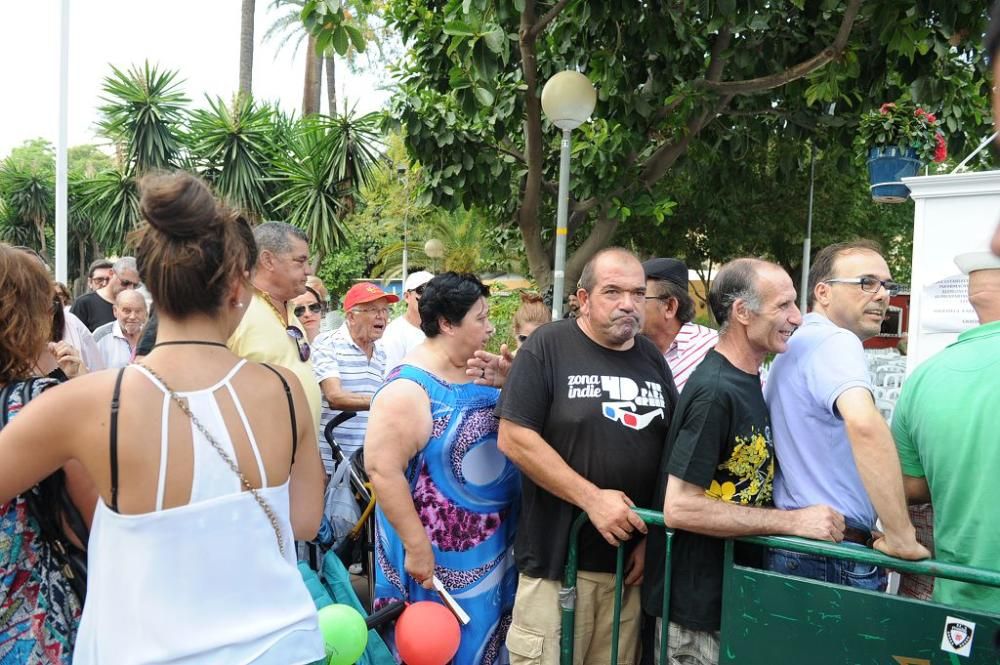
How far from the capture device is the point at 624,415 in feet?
9.43

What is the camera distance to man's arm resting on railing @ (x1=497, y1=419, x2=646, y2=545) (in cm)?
271

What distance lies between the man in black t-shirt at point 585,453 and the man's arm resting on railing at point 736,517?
0.99 ft

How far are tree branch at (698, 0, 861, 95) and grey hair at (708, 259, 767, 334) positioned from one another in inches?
159

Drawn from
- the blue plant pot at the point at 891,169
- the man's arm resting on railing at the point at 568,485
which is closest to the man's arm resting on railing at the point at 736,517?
the man's arm resting on railing at the point at 568,485

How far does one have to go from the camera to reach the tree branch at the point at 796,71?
5.88 metres

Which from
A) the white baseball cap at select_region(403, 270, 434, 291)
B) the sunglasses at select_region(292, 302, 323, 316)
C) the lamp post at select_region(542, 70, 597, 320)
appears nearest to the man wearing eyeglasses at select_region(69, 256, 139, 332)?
the sunglasses at select_region(292, 302, 323, 316)

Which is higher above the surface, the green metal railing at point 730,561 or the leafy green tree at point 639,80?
the leafy green tree at point 639,80

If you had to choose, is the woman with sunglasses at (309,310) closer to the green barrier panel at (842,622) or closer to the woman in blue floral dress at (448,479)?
the woman in blue floral dress at (448,479)

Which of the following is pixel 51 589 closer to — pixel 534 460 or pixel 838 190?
pixel 534 460

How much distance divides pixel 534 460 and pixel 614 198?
17.8ft

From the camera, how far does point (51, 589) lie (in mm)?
1875

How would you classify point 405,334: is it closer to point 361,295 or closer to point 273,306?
point 361,295

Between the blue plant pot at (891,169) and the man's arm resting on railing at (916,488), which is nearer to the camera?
the man's arm resting on railing at (916,488)

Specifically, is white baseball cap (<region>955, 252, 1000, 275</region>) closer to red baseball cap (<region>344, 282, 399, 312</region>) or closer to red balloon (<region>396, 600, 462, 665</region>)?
red balloon (<region>396, 600, 462, 665</region>)
